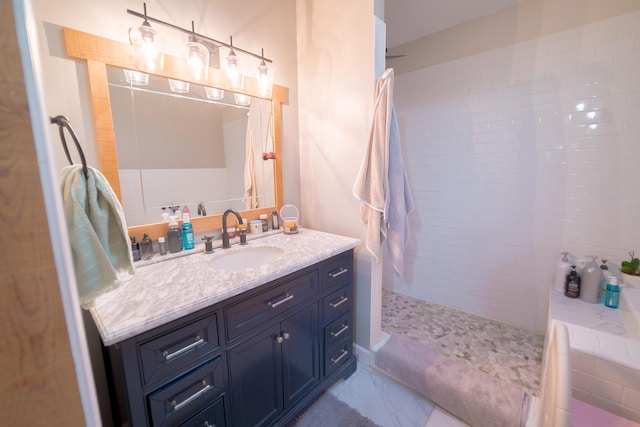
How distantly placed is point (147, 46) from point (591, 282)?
9.31 ft

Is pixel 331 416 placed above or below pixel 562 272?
below

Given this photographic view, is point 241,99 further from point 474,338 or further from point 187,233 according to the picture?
point 474,338

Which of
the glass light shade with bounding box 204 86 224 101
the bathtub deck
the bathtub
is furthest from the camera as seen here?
the bathtub deck

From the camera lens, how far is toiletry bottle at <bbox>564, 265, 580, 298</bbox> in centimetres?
179

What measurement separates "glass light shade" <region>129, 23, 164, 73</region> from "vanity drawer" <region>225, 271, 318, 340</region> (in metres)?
1.16

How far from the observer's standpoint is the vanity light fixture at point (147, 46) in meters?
1.15

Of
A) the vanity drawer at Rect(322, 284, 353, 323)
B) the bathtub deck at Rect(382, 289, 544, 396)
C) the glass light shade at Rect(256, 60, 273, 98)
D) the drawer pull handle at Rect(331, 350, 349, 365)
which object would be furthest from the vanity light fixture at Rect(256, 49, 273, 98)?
the bathtub deck at Rect(382, 289, 544, 396)

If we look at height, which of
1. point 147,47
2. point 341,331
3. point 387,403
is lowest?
point 387,403

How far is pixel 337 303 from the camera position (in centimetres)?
153

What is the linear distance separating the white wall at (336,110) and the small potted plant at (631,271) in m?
1.60

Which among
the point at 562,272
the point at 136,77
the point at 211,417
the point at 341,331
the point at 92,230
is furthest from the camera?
the point at 562,272

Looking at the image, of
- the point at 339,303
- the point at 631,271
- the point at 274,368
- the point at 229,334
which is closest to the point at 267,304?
the point at 229,334

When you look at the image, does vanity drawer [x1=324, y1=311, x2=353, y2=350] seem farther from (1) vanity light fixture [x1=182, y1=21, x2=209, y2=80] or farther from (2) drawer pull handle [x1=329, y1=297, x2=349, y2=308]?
(1) vanity light fixture [x1=182, y1=21, x2=209, y2=80]

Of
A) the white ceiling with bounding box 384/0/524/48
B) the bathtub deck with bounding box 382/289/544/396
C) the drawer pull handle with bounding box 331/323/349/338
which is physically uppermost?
the white ceiling with bounding box 384/0/524/48
